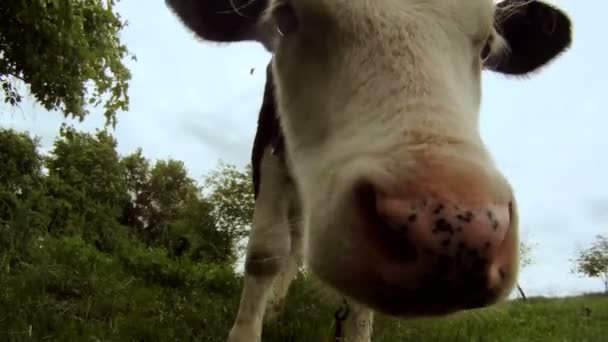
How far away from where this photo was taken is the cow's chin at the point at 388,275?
70.2 inches

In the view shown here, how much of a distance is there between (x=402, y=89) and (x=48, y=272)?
4.66 metres

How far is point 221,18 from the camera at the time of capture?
385 cm

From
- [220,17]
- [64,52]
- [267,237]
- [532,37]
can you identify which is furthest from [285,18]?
[64,52]

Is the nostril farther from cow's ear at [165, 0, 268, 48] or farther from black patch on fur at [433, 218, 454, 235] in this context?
cow's ear at [165, 0, 268, 48]

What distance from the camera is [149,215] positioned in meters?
50.5

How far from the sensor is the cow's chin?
1.78m

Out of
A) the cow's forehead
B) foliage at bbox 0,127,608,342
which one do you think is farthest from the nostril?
the cow's forehead

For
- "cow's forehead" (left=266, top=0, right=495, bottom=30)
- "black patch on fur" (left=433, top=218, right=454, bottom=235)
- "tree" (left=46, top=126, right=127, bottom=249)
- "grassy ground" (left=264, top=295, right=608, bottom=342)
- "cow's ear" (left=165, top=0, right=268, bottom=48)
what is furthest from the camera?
"tree" (left=46, top=126, right=127, bottom=249)

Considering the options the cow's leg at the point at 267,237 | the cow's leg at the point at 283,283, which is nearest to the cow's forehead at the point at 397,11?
the cow's leg at the point at 267,237

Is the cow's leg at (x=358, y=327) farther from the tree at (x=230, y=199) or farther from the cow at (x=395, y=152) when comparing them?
the tree at (x=230, y=199)

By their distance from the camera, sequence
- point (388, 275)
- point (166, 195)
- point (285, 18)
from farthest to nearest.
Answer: point (166, 195) < point (285, 18) < point (388, 275)

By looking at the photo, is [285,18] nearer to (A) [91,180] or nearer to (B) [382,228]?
(B) [382,228]

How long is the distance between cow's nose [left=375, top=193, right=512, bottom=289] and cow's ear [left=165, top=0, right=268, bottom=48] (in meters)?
2.22

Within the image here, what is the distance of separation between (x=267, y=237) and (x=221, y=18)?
5.53ft
